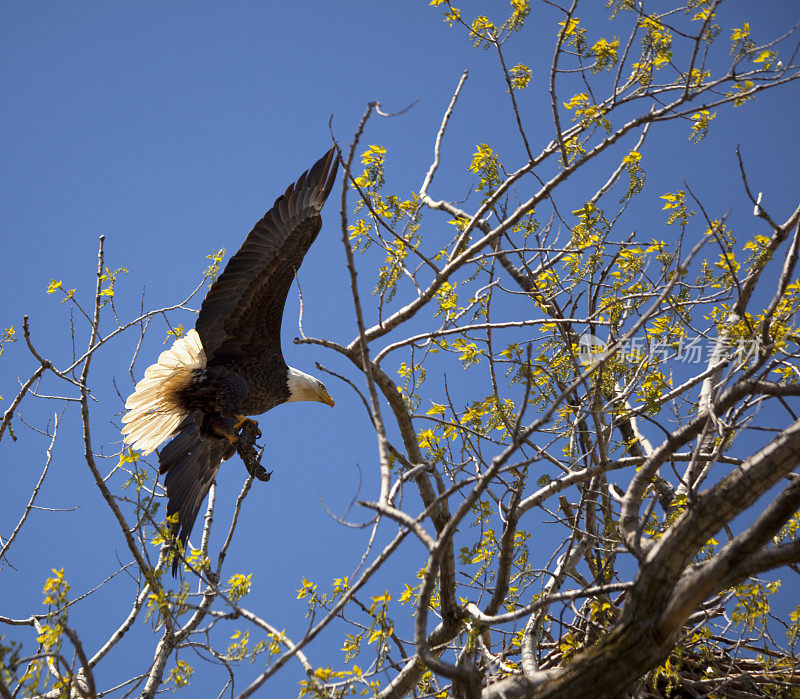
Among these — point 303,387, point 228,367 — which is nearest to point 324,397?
point 303,387

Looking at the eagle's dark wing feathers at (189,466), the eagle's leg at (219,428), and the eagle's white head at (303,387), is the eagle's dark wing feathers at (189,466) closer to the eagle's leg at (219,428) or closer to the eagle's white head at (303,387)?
the eagle's leg at (219,428)

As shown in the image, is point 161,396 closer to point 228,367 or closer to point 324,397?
point 228,367

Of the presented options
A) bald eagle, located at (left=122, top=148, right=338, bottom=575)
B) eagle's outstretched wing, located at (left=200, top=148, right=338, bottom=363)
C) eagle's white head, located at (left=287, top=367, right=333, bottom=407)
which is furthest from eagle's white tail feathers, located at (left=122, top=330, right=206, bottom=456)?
eagle's white head, located at (left=287, top=367, right=333, bottom=407)

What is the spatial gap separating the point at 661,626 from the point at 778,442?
0.70 m

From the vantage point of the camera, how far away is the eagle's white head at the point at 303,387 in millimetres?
5270

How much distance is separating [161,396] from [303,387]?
0.99 metres

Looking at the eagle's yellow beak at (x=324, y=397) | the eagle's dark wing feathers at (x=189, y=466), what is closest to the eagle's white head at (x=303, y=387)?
the eagle's yellow beak at (x=324, y=397)

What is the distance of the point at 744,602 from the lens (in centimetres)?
326

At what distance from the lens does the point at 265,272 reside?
4.72 meters

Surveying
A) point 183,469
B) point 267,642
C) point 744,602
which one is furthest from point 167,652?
point 744,602

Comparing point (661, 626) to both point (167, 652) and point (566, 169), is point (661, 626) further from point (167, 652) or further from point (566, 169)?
point (167, 652)

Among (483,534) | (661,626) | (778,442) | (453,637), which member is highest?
(483,534)

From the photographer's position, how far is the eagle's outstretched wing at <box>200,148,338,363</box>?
473 centimetres

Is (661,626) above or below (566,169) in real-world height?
below
